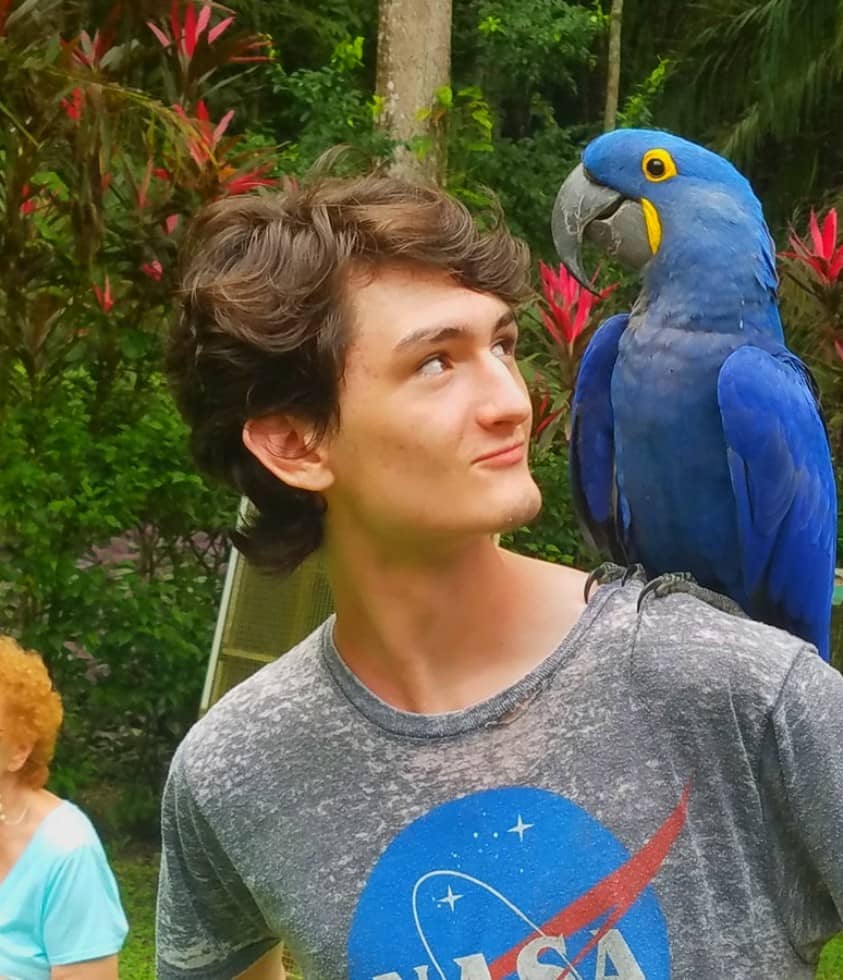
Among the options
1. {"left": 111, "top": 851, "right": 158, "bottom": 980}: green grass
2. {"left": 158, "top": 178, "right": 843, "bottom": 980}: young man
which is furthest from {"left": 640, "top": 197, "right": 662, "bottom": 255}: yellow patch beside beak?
{"left": 111, "top": 851, "right": 158, "bottom": 980}: green grass

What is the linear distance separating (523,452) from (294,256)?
10.6 inches

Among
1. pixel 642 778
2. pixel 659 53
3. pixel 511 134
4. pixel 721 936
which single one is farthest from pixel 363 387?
pixel 659 53

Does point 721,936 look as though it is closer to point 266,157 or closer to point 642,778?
point 642,778

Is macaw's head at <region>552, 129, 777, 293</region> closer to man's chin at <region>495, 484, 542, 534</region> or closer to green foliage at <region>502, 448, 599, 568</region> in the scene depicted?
man's chin at <region>495, 484, 542, 534</region>

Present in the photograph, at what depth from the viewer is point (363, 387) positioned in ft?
3.41

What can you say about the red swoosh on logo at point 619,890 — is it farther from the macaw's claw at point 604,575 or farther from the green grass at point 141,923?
the green grass at point 141,923

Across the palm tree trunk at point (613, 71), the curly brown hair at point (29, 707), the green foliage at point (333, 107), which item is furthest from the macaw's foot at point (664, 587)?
the palm tree trunk at point (613, 71)

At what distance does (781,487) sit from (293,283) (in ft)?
2.59

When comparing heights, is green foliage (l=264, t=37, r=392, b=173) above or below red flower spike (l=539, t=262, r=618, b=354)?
above

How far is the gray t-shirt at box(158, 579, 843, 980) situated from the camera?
0.94 m

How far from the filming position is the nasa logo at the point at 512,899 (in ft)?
3.15

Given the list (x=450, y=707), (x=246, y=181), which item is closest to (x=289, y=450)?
(x=450, y=707)

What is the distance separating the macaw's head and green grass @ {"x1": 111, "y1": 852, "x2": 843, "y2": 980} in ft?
6.58

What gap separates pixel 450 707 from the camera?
3.47 feet
